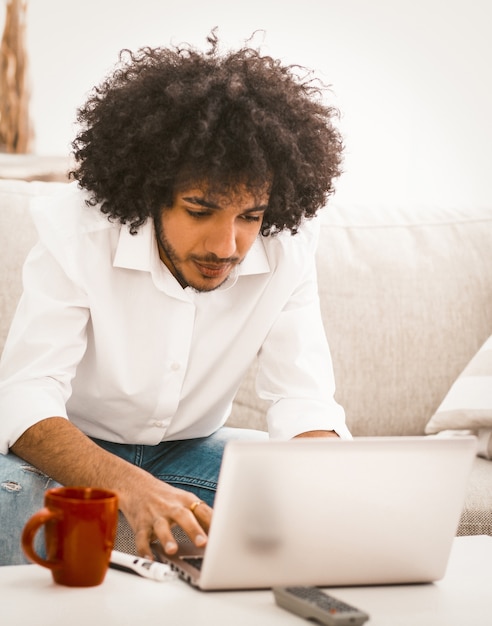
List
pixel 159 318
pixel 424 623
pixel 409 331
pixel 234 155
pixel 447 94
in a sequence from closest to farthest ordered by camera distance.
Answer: pixel 424 623 → pixel 234 155 → pixel 159 318 → pixel 409 331 → pixel 447 94

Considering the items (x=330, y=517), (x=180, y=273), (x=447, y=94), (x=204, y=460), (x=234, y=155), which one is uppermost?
(x=447, y=94)

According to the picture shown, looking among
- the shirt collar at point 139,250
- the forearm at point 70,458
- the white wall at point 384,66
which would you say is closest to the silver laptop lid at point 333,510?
the forearm at point 70,458

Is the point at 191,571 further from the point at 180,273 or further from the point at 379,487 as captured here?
the point at 180,273

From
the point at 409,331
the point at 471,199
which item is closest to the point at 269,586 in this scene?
the point at 409,331

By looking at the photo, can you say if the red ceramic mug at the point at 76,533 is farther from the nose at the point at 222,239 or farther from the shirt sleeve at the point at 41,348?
the nose at the point at 222,239

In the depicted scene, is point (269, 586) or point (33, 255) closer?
point (269, 586)

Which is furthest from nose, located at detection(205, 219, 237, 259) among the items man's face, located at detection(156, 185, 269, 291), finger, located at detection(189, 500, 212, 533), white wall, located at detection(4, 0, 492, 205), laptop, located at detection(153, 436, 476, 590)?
white wall, located at detection(4, 0, 492, 205)

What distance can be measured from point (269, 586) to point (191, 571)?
93mm

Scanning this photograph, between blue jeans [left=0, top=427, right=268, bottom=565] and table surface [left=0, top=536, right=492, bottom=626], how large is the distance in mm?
350

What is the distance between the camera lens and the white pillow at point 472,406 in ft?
6.72

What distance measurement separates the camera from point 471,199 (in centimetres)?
351

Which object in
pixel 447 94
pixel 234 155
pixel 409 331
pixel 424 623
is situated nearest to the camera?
pixel 424 623

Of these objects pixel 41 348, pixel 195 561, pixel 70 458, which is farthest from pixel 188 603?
pixel 41 348

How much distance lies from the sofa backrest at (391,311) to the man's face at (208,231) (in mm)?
563
